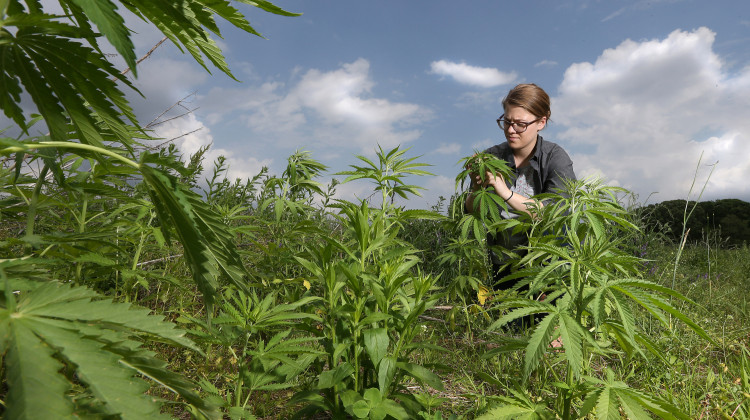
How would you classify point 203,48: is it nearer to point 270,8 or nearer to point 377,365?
point 270,8

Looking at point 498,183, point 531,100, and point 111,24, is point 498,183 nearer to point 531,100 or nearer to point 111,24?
point 531,100

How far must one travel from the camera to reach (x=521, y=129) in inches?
168

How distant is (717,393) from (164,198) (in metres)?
2.96

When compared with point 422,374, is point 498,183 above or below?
above

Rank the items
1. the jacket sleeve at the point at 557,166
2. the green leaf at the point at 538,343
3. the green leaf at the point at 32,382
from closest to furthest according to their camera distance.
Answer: the green leaf at the point at 32,382 → the green leaf at the point at 538,343 → the jacket sleeve at the point at 557,166

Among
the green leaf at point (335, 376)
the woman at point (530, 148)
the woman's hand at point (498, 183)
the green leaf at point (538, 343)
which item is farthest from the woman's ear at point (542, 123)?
the green leaf at point (335, 376)

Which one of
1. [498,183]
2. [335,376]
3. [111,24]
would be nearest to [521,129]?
[498,183]

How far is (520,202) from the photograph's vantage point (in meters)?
3.74

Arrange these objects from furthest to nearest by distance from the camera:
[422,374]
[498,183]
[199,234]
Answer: [498,183] → [422,374] → [199,234]

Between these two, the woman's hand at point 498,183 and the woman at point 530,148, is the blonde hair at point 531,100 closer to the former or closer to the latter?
the woman at point 530,148

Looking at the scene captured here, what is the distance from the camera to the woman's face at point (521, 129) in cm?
426

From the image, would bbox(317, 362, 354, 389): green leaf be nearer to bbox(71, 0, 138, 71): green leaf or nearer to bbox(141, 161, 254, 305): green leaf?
bbox(141, 161, 254, 305): green leaf

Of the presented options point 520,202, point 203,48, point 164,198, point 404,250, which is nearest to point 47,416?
point 164,198

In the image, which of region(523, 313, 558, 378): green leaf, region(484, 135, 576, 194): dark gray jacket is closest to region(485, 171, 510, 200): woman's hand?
region(484, 135, 576, 194): dark gray jacket
